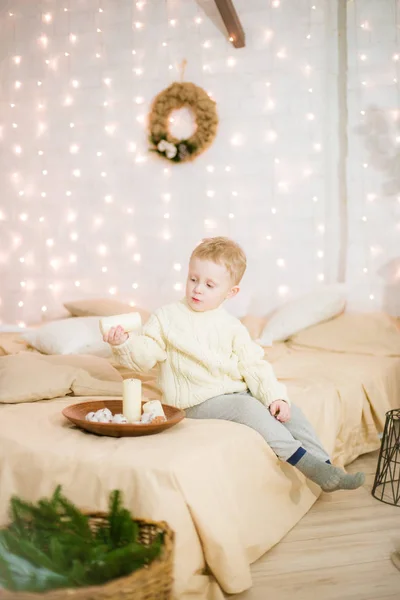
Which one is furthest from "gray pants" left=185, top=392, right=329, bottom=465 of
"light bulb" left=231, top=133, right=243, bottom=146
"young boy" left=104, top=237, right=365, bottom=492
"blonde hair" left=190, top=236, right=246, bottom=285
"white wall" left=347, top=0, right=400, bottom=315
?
"light bulb" left=231, top=133, right=243, bottom=146

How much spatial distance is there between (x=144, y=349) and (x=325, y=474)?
0.64m

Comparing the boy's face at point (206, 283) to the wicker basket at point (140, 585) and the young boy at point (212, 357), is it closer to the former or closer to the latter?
the young boy at point (212, 357)

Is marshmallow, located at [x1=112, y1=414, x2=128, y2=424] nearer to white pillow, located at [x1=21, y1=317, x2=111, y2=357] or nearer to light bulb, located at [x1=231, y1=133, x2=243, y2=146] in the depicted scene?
white pillow, located at [x1=21, y1=317, x2=111, y2=357]

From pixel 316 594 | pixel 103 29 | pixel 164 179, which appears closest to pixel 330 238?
pixel 164 179

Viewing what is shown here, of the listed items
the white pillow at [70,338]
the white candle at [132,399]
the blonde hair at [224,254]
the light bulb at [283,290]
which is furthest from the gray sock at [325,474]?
the light bulb at [283,290]

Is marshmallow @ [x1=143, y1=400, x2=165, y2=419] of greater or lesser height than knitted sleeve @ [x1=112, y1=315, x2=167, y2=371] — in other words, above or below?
below

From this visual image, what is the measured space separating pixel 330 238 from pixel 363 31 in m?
1.15

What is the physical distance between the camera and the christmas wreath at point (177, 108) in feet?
11.8

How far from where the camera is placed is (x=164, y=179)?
377 centimetres

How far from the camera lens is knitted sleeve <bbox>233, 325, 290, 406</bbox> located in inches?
74.5

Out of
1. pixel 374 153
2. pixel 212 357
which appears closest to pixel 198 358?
pixel 212 357

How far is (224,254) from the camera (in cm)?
192

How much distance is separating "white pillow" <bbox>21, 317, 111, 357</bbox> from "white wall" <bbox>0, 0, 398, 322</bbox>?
2.81ft

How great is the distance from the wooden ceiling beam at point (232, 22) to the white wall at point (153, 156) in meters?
0.07
